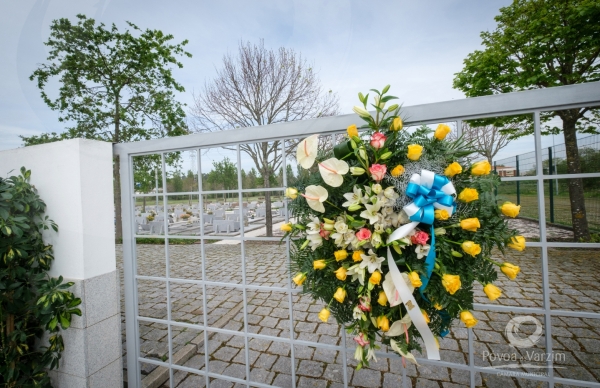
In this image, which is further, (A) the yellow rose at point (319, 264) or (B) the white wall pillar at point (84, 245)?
(B) the white wall pillar at point (84, 245)

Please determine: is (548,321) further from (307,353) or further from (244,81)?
(244,81)

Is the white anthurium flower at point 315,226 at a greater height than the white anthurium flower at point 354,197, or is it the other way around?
the white anthurium flower at point 354,197

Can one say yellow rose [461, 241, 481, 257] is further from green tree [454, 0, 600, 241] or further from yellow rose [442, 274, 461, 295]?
green tree [454, 0, 600, 241]

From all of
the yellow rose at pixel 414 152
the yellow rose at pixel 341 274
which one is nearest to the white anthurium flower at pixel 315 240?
the yellow rose at pixel 341 274

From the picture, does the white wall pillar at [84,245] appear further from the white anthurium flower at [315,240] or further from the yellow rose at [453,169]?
the yellow rose at [453,169]

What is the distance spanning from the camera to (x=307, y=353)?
2.33m

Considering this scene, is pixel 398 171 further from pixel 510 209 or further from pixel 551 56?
pixel 551 56

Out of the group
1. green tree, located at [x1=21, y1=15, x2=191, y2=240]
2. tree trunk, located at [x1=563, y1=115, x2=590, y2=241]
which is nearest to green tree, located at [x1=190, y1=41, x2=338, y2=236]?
green tree, located at [x1=21, y1=15, x2=191, y2=240]

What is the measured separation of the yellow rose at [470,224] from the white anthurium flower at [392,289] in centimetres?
24

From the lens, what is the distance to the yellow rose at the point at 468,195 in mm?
835

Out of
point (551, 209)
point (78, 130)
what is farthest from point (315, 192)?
point (78, 130)

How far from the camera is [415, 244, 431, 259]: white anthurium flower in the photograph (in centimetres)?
85

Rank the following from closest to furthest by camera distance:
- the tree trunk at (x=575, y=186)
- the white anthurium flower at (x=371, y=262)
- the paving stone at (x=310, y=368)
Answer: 1. the white anthurium flower at (x=371, y=262)
2. the paving stone at (x=310, y=368)
3. the tree trunk at (x=575, y=186)

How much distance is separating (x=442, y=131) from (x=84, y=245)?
6.29 ft
